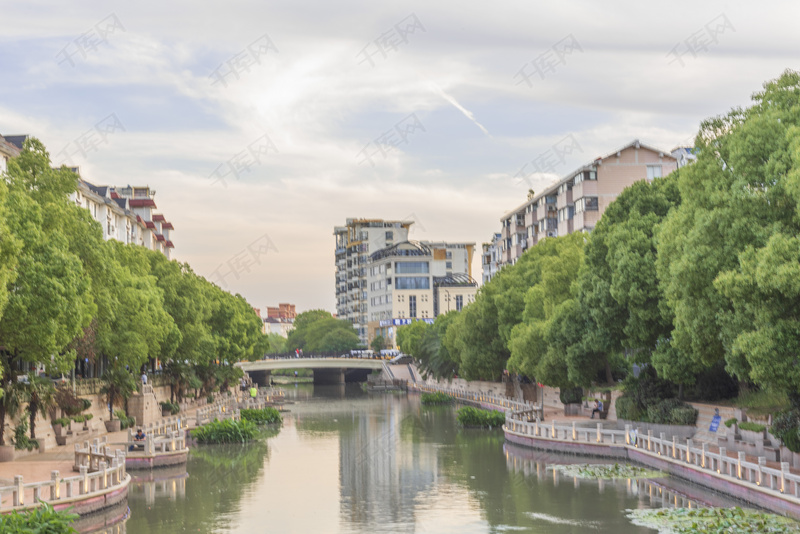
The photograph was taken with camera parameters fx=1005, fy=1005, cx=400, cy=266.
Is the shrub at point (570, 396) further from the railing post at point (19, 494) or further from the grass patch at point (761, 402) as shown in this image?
the railing post at point (19, 494)

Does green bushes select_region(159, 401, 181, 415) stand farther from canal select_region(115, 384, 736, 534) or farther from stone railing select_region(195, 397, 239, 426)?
canal select_region(115, 384, 736, 534)

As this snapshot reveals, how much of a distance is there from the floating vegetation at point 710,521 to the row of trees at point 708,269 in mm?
3664

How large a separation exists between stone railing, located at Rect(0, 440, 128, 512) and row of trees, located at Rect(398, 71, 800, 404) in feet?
60.8

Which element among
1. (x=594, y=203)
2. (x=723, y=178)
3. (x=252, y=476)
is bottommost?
(x=252, y=476)

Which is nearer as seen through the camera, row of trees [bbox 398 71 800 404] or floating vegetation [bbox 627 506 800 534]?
floating vegetation [bbox 627 506 800 534]

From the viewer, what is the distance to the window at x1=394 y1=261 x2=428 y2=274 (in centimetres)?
18012

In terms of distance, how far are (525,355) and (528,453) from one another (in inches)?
475

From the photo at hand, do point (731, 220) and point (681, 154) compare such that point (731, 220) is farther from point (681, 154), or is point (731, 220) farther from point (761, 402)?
point (681, 154)

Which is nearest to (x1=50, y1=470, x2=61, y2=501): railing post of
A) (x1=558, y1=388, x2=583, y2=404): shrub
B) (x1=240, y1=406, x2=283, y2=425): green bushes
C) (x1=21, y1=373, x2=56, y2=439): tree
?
(x1=21, y1=373, x2=56, y2=439): tree

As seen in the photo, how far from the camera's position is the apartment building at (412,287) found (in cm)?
17900

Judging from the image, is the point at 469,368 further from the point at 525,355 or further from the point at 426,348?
the point at 426,348

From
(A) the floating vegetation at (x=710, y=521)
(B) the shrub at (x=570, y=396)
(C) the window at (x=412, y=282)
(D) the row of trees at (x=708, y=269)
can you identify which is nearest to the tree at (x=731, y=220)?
(D) the row of trees at (x=708, y=269)

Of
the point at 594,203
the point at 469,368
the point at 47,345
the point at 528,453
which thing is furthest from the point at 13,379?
the point at 594,203

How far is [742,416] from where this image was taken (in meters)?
38.3
